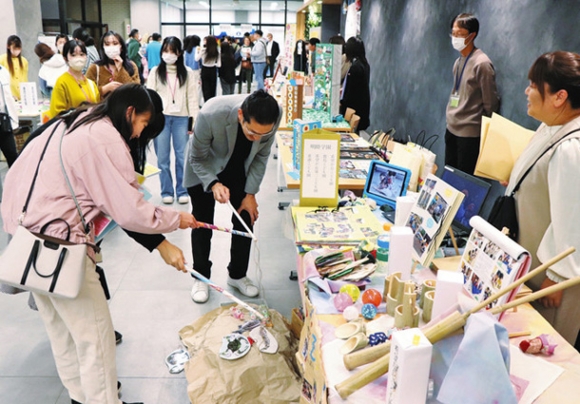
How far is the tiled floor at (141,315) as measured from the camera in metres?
2.31

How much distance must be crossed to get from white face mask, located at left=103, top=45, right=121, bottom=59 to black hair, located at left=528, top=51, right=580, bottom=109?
3.89m

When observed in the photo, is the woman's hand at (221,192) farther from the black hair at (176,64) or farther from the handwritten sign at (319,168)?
the black hair at (176,64)

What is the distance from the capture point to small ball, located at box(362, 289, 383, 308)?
164cm

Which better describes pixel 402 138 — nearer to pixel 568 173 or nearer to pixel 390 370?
pixel 568 173

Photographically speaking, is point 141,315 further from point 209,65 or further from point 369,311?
point 209,65

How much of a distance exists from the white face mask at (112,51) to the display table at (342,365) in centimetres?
367

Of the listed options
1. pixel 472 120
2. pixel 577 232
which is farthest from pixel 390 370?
pixel 472 120

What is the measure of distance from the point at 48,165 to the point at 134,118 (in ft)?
1.06

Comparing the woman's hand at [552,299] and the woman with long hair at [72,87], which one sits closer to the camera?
the woman's hand at [552,299]

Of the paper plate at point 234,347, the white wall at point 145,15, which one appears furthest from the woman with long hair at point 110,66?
the white wall at point 145,15

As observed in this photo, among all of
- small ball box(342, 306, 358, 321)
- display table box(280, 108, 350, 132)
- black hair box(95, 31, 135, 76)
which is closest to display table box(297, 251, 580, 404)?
small ball box(342, 306, 358, 321)

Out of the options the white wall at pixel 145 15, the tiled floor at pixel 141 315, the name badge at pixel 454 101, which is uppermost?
the white wall at pixel 145 15

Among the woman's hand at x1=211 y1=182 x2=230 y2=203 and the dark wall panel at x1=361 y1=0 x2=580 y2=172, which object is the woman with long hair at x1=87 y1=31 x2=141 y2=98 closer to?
the woman's hand at x1=211 y1=182 x2=230 y2=203

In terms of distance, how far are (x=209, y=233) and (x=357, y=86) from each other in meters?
2.97
